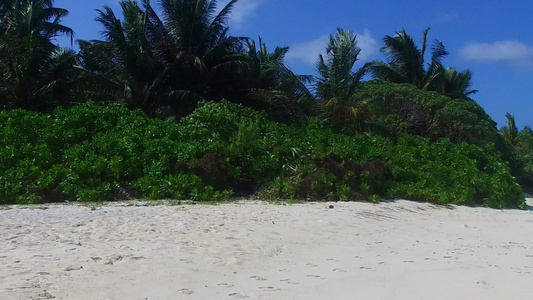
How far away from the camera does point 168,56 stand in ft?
66.1

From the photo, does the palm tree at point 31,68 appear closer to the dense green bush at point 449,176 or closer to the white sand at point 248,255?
the white sand at point 248,255

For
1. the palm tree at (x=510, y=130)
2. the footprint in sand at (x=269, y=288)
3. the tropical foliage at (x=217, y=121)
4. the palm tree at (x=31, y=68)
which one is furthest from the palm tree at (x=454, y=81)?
the footprint in sand at (x=269, y=288)

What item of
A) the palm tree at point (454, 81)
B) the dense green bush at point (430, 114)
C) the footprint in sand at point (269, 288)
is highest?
the palm tree at point (454, 81)

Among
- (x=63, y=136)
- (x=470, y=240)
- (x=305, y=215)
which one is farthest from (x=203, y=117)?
(x=470, y=240)

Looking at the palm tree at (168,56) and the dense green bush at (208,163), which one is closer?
the dense green bush at (208,163)

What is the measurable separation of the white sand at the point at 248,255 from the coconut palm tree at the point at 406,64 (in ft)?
56.7

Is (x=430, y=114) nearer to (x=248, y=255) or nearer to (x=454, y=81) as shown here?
(x=454, y=81)

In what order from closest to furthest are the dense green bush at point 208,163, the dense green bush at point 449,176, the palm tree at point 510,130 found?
the dense green bush at point 208,163, the dense green bush at point 449,176, the palm tree at point 510,130

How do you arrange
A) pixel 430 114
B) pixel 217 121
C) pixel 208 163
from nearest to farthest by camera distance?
pixel 208 163
pixel 217 121
pixel 430 114

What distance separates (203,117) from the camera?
1412 cm

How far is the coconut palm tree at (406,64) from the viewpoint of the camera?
87.1 ft

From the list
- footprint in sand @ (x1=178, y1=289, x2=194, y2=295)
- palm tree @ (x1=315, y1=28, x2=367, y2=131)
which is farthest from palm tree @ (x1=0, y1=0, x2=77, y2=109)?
footprint in sand @ (x1=178, y1=289, x2=194, y2=295)

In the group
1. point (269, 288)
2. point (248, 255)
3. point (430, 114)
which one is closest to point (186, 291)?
point (269, 288)

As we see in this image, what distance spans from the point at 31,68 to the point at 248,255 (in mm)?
15019
